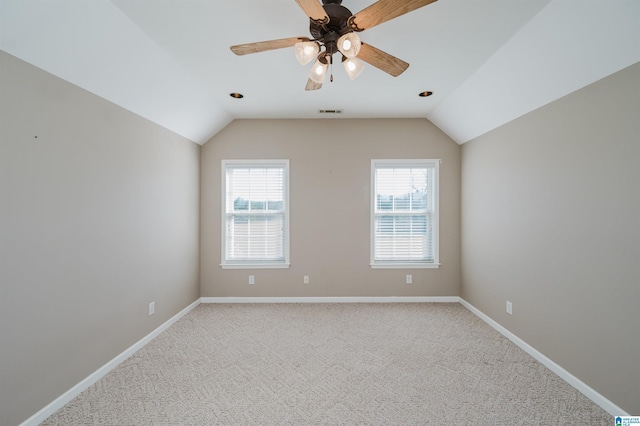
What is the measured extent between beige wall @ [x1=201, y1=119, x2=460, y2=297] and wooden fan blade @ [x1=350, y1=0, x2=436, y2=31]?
2.63 m

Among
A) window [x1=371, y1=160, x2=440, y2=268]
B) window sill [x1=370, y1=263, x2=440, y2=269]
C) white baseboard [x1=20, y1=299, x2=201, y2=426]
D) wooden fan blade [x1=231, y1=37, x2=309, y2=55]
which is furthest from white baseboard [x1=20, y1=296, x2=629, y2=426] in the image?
wooden fan blade [x1=231, y1=37, x2=309, y2=55]

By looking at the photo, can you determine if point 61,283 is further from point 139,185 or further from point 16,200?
point 139,185

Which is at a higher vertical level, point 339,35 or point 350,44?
point 339,35

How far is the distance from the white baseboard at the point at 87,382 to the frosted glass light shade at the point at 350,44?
3007 mm

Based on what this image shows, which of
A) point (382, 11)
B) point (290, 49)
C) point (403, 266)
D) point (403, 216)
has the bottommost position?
point (403, 266)

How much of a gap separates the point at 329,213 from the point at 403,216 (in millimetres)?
1134

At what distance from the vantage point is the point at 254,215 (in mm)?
4219

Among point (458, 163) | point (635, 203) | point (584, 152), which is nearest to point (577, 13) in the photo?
point (584, 152)

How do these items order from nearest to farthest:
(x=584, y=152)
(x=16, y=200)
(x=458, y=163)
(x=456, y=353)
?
(x=16, y=200), (x=584, y=152), (x=456, y=353), (x=458, y=163)

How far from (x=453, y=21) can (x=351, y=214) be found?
2.62 m

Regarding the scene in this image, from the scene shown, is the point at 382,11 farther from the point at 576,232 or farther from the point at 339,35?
the point at 576,232

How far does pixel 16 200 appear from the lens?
1734 mm

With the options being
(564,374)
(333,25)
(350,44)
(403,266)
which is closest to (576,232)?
(564,374)

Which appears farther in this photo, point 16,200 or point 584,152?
point 584,152
